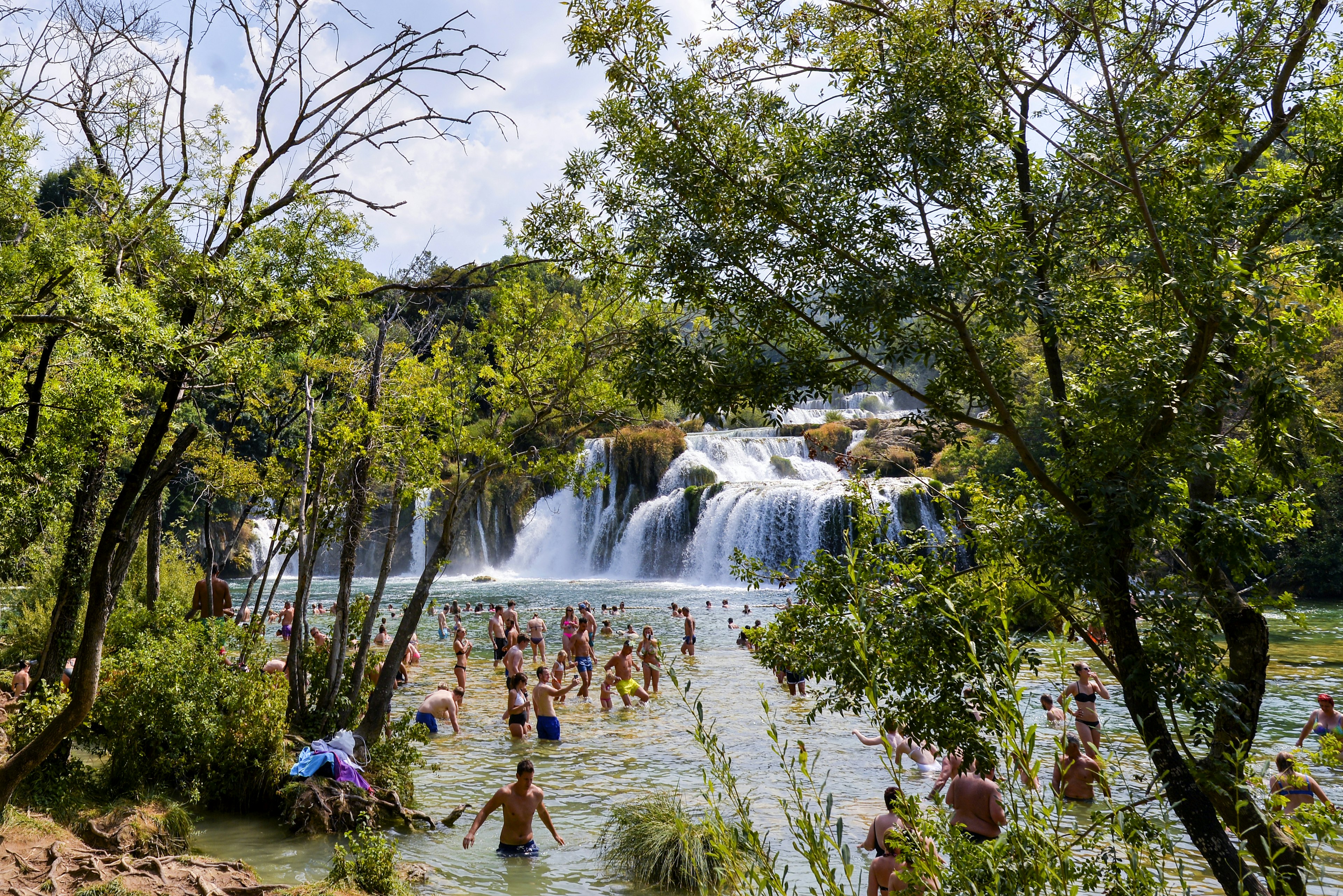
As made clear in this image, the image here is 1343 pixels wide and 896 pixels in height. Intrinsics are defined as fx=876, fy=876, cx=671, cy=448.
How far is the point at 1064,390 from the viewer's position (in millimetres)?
5508

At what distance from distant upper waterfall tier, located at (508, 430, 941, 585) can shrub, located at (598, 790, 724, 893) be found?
22.1m

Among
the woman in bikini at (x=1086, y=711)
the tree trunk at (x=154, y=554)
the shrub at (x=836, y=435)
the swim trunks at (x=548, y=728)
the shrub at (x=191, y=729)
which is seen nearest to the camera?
the shrub at (x=191, y=729)

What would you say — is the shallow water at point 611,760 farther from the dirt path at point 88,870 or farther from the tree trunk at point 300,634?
the tree trunk at point 300,634

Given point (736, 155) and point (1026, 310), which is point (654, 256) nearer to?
point (736, 155)

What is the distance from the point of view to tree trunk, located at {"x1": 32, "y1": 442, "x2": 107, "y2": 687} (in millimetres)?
8906

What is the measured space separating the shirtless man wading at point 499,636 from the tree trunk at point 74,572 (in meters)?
10.0

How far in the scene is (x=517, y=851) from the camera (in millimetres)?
8336

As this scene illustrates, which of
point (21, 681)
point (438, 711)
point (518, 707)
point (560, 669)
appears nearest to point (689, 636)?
point (560, 669)

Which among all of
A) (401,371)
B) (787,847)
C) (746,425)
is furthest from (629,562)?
(787,847)

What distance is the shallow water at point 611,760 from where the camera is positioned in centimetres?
788

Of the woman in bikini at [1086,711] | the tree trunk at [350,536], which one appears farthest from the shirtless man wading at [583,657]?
the woman in bikini at [1086,711]

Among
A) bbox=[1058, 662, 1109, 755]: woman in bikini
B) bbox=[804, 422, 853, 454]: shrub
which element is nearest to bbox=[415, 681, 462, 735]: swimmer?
bbox=[1058, 662, 1109, 755]: woman in bikini

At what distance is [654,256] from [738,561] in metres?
2.16

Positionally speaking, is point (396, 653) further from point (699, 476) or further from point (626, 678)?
point (699, 476)
